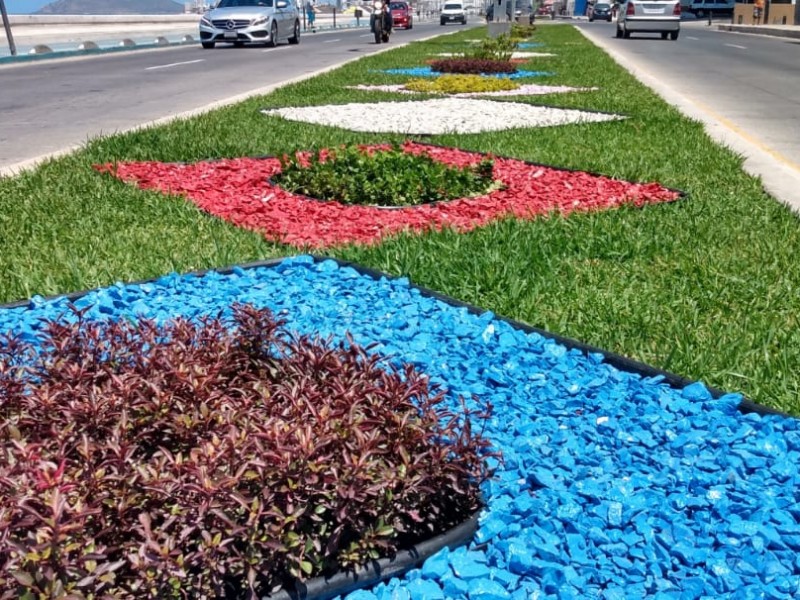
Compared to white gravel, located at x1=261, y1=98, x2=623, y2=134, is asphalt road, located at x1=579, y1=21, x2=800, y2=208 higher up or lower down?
lower down

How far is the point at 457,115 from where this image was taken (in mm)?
12141

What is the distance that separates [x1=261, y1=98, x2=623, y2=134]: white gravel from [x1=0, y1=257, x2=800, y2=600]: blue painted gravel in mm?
6701

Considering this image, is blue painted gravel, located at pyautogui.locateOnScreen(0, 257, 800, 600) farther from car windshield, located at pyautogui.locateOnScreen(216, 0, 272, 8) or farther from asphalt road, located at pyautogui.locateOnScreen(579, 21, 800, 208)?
car windshield, located at pyautogui.locateOnScreen(216, 0, 272, 8)

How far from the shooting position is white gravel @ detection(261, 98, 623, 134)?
35.5 feet

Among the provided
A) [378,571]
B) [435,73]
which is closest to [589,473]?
[378,571]

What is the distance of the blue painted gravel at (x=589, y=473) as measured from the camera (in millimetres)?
2295

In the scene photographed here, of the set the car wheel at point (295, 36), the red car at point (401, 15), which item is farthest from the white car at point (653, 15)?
the red car at point (401, 15)

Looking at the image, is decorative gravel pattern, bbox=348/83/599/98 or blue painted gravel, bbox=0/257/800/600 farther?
decorative gravel pattern, bbox=348/83/599/98

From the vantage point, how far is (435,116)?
12.0m

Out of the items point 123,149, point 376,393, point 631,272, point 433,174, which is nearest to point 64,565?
point 376,393

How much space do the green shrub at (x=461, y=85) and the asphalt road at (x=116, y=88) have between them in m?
2.95

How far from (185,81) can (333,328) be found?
15.5 m

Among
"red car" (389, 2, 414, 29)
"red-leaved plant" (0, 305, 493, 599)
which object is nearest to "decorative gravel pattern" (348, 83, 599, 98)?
"red-leaved plant" (0, 305, 493, 599)

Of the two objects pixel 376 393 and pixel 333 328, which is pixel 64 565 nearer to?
pixel 376 393
